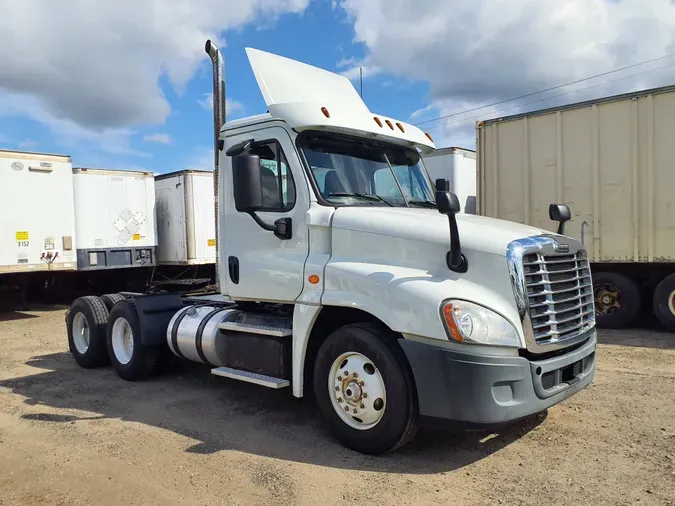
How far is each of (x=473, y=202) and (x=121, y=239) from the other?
851 centimetres

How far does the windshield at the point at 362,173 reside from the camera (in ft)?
15.6

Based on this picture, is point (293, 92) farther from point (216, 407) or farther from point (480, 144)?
point (480, 144)

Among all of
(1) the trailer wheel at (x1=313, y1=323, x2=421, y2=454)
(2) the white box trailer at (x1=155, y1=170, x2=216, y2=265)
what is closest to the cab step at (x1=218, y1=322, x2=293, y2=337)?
(1) the trailer wheel at (x1=313, y1=323, x2=421, y2=454)

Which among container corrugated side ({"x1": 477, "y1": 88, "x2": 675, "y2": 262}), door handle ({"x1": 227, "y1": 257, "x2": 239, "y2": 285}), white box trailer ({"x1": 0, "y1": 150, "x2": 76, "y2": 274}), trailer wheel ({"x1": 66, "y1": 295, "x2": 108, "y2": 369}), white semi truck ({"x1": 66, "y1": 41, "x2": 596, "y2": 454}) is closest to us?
white semi truck ({"x1": 66, "y1": 41, "x2": 596, "y2": 454})

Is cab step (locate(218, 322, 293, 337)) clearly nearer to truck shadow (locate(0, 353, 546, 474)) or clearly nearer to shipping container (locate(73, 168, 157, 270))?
truck shadow (locate(0, 353, 546, 474))

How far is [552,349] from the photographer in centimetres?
401

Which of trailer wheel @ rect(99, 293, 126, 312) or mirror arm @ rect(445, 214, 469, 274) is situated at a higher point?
mirror arm @ rect(445, 214, 469, 274)

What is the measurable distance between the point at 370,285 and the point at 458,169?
9.12 m

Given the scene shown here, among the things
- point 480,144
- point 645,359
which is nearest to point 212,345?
point 645,359

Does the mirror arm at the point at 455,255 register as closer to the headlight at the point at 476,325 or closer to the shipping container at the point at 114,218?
the headlight at the point at 476,325

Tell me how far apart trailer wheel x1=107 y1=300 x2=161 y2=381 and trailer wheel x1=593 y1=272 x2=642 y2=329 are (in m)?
6.89

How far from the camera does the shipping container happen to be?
13.3 metres

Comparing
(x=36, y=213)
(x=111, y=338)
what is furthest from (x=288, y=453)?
(x=36, y=213)

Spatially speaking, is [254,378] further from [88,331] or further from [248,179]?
[88,331]
